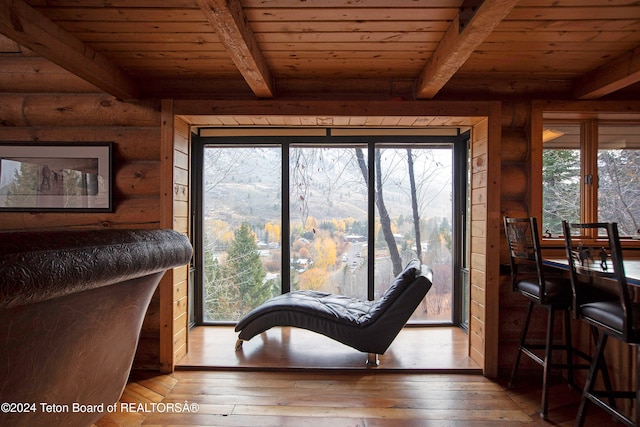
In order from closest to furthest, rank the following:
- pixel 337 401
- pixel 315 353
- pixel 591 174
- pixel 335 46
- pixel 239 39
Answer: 1. pixel 239 39
2. pixel 335 46
3. pixel 337 401
4. pixel 591 174
5. pixel 315 353

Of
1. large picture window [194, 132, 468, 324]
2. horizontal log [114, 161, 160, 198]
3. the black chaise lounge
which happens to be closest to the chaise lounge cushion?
the black chaise lounge

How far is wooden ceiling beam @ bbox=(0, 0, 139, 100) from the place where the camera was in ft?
6.06

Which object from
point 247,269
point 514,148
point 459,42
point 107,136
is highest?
point 459,42

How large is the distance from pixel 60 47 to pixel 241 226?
7.58ft

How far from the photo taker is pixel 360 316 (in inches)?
120

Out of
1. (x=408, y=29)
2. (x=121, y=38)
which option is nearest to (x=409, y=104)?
(x=408, y=29)

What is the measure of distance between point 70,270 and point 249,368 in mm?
2671

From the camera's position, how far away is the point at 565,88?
2.94m

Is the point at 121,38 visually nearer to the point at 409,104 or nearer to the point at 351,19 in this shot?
the point at 351,19

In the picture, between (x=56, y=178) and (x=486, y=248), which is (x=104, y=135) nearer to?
(x=56, y=178)

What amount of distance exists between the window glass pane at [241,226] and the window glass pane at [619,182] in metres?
3.00

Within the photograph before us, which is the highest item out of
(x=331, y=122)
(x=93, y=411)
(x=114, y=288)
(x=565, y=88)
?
(x=565, y=88)

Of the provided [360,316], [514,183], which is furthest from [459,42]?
[360,316]

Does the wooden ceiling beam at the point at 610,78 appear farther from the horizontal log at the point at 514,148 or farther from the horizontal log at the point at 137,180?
the horizontal log at the point at 137,180
